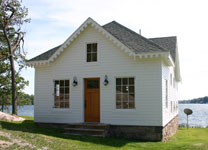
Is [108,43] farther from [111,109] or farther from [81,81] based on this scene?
[111,109]

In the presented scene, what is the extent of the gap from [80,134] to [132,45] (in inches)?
204

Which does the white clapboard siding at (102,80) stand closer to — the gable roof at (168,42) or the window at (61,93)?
the window at (61,93)

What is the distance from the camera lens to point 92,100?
14.6 m

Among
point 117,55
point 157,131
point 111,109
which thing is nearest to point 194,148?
point 157,131

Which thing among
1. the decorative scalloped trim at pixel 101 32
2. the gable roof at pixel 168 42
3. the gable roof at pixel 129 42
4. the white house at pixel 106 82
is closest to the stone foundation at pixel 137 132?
the white house at pixel 106 82

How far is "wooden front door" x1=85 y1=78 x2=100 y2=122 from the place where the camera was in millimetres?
14578

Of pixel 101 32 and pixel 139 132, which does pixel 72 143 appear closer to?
pixel 139 132

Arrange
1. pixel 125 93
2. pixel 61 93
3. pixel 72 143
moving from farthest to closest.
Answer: pixel 61 93, pixel 125 93, pixel 72 143

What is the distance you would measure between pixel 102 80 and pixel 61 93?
8.58 ft

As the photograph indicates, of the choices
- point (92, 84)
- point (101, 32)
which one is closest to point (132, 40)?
point (101, 32)

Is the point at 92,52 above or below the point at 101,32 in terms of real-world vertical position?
below

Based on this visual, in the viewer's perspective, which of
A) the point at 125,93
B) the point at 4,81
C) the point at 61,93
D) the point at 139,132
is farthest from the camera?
the point at 4,81

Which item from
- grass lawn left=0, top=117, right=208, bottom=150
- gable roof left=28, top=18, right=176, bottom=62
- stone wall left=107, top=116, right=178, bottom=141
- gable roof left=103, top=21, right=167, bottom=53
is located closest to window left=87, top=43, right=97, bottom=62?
gable roof left=28, top=18, right=176, bottom=62

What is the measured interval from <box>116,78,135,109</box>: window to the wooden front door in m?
1.18
